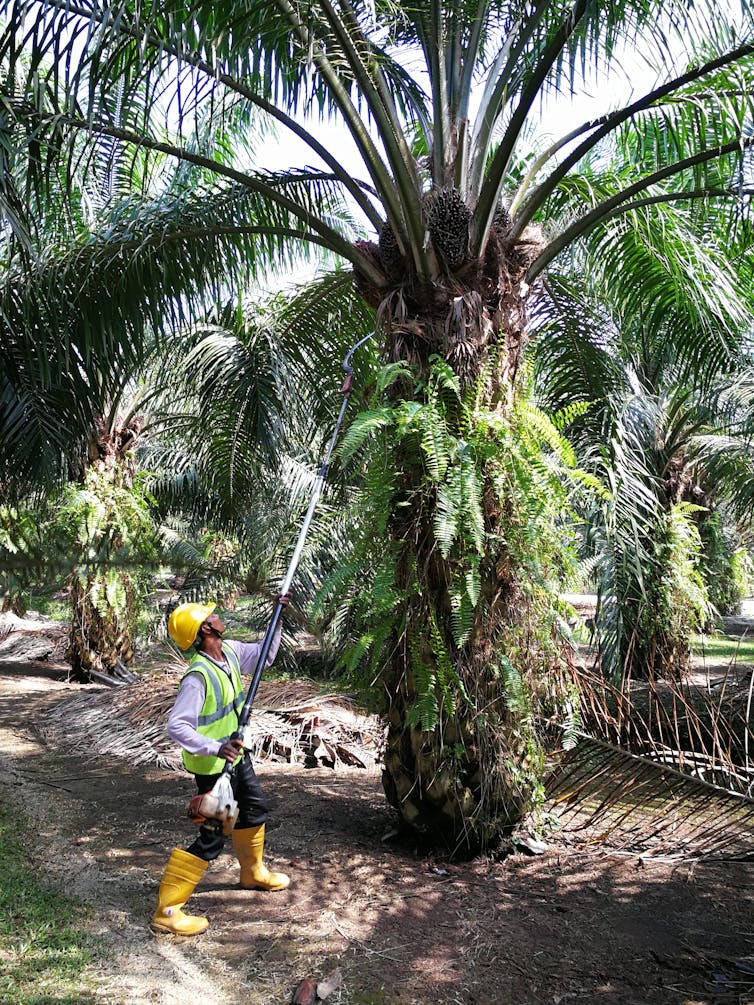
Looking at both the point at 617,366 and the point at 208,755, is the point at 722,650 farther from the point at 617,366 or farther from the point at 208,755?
the point at 208,755

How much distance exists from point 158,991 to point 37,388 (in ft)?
13.4

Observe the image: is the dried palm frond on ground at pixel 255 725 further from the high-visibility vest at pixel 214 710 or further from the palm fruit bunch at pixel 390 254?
the palm fruit bunch at pixel 390 254

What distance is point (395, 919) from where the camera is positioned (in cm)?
484

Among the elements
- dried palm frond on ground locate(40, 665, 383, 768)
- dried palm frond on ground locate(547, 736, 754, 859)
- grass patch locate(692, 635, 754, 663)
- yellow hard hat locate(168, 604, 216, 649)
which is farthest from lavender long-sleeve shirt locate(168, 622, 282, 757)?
grass patch locate(692, 635, 754, 663)

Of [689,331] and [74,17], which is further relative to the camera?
[689,331]

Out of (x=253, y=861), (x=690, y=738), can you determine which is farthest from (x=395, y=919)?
(x=690, y=738)

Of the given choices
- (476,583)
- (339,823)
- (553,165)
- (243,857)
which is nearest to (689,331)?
(553,165)

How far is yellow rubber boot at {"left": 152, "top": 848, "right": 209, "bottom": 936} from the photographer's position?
458cm

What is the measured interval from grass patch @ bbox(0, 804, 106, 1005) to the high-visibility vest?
0.98 meters

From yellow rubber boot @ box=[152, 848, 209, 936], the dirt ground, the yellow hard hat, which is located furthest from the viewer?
the yellow hard hat

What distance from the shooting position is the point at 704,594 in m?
13.1

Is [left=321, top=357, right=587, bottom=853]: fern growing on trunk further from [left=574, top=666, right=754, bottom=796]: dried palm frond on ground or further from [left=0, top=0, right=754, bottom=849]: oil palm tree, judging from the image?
[left=574, top=666, right=754, bottom=796]: dried palm frond on ground

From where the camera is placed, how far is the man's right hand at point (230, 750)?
472 cm

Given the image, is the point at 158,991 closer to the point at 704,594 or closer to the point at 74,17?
the point at 74,17
